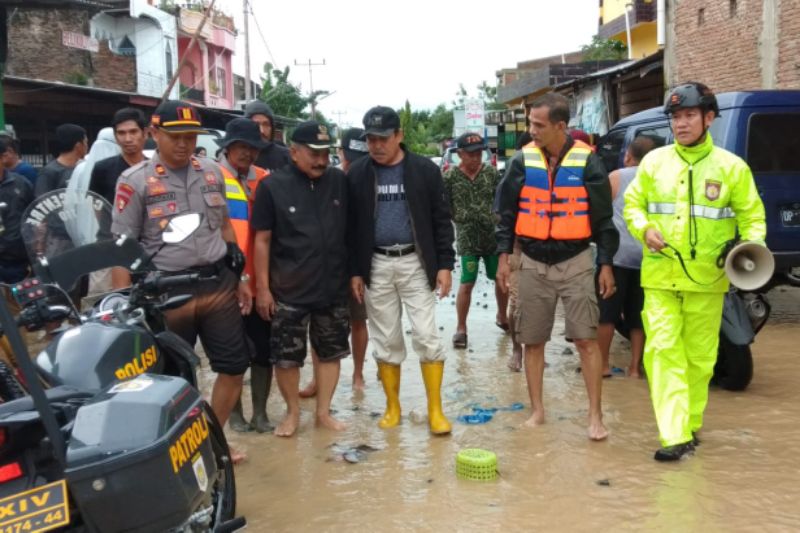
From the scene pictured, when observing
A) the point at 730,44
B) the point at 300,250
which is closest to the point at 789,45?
the point at 730,44

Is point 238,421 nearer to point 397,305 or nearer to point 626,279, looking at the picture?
point 397,305

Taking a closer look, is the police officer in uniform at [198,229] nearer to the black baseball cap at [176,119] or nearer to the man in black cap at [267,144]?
the black baseball cap at [176,119]

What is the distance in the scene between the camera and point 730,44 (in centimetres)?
1394

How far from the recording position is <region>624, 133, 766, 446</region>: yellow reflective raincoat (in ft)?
14.8

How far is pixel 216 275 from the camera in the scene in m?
4.55

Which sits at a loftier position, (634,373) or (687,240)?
(687,240)

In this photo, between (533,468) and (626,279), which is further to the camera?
(626,279)

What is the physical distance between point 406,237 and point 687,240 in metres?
1.67

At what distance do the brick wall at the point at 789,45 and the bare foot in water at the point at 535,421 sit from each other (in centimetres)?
883

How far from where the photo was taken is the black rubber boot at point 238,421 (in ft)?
18.1

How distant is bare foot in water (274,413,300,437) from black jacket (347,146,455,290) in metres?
0.96

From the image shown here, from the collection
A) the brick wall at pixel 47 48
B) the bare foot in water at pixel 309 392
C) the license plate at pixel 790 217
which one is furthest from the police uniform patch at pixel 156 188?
the brick wall at pixel 47 48

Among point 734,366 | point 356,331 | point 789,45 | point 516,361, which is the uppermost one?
point 789,45

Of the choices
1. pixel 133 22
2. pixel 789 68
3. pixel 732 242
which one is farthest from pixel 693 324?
pixel 133 22
